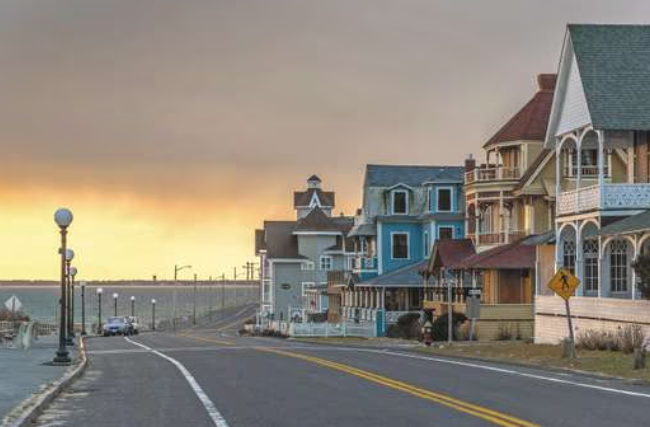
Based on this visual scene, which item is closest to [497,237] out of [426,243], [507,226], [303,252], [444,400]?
[507,226]

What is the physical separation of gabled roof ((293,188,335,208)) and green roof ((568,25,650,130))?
245ft

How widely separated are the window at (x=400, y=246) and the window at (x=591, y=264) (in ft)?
122

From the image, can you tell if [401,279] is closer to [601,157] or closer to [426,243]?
[426,243]

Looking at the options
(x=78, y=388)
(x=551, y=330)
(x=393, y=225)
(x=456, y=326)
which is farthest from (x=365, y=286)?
(x=78, y=388)

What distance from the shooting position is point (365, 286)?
77188 mm

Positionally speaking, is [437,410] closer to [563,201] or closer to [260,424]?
[260,424]

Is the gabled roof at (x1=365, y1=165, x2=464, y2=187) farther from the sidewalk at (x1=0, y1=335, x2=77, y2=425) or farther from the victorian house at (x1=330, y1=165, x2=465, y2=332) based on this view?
the sidewalk at (x1=0, y1=335, x2=77, y2=425)

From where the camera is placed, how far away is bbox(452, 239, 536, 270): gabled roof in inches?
2298

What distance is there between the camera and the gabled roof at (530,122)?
62.0 metres

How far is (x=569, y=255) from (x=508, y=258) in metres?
14.2

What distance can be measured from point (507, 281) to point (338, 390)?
130 feet

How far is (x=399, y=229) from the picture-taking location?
262ft

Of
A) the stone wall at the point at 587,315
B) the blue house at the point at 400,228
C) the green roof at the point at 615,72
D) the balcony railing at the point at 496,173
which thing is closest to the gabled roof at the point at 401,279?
the blue house at the point at 400,228

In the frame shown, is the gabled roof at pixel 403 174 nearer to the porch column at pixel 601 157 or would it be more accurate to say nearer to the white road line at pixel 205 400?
the porch column at pixel 601 157
